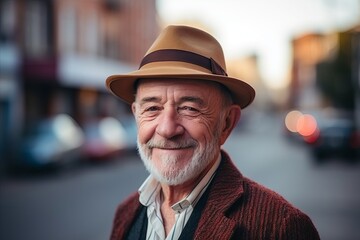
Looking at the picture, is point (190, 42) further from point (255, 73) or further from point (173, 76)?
point (255, 73)

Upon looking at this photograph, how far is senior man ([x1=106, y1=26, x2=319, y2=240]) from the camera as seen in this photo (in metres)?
1.81

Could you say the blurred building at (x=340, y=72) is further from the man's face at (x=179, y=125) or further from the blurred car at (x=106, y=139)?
the man's face at (x=179, y=125)

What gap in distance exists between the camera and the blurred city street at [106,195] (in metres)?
7.43

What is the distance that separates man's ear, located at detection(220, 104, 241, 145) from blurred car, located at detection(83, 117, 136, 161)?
46.6 feet

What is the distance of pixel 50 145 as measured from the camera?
45.4 feet

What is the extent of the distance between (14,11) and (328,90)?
944 inches

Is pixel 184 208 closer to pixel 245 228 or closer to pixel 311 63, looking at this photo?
pixel 245 228

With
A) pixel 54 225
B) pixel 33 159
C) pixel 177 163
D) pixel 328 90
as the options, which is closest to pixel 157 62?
pixel 177 163

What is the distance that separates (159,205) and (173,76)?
59 cm

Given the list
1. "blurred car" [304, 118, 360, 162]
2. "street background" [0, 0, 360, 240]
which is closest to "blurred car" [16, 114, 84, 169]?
"street background" [0, 0, 360, 240]

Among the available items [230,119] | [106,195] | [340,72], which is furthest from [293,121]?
[230,119]

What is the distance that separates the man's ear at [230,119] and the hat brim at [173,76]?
4 centimetres

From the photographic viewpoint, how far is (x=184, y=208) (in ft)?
6.43

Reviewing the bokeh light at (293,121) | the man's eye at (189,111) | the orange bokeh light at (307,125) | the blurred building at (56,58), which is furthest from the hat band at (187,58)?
the bokeh light at (293,121)
